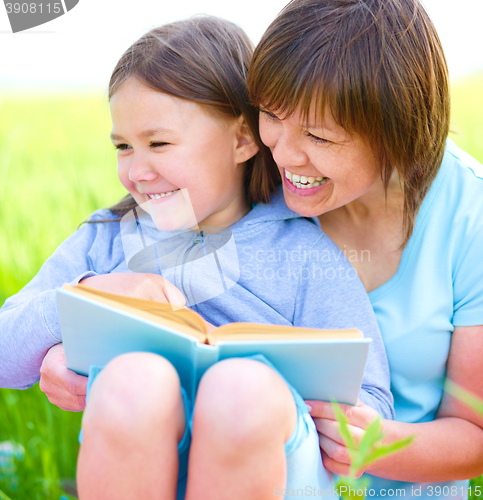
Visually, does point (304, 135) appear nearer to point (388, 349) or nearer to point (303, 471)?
point (388, 349)

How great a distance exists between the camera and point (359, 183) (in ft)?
4.42

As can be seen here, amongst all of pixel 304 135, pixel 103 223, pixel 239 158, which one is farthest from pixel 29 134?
pixel 304 135

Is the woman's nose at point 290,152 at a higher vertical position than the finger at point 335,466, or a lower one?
higher

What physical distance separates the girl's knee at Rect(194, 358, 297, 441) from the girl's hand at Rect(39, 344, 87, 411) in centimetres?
41

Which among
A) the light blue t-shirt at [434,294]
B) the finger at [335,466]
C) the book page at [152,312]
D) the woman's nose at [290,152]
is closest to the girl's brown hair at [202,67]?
the woman's nose at [290,152]

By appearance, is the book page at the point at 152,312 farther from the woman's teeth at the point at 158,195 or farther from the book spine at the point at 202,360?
the woman's teeth at the point at 158,195

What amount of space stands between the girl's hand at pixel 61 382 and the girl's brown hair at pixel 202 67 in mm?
793

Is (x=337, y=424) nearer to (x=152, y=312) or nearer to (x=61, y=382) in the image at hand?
(x=152, y=312)

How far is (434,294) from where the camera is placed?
1335 millimetres

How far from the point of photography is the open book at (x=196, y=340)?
918 mm

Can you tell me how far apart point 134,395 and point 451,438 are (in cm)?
84

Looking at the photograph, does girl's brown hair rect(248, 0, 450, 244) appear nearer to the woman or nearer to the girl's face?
the woman

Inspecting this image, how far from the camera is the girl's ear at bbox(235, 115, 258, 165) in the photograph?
161 centimetres

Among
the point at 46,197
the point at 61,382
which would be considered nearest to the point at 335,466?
the point at 61,382
